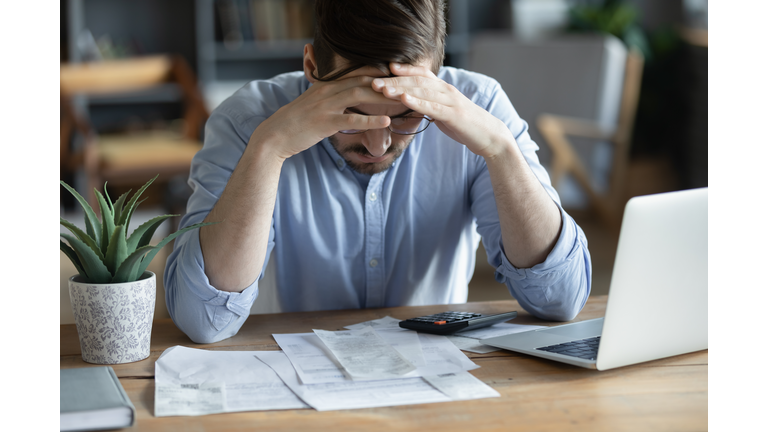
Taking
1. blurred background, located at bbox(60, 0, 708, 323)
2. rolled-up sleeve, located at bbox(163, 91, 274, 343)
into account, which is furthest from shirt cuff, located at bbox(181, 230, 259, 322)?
blurred background, located at bbox(60, 0, 708, 323)

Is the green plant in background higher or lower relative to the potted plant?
higher

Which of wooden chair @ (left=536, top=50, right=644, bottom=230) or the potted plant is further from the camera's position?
wooden chair @ (left=536, top=50, right=644, bottom=230)

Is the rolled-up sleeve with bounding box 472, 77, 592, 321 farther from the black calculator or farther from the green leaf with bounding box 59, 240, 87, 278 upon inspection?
the green leaf with bounding box 59, 240, 87, 278

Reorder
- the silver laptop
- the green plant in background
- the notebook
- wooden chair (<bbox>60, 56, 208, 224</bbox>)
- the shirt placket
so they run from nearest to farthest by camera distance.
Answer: the notebook → the silver laptop → the shirt placket → wooden chair (<bbox>60, 56, 208, 224</bbox>) → the green plant in background

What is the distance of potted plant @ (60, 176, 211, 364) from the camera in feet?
2.91

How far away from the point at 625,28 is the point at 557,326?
3681 millimetres

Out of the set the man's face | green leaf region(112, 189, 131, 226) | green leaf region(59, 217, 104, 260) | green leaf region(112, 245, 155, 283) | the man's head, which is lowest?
green leaf region(112, 245, 155, 283)

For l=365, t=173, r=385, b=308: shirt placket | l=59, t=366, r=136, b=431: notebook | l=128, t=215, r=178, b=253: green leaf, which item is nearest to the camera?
l=59, t=366, r=136, b=431: notebook

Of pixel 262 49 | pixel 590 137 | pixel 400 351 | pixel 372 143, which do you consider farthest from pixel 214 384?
pixel 262 49

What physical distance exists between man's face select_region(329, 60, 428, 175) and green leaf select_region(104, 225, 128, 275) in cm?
38

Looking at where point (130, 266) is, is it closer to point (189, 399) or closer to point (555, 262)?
point (189, 399)

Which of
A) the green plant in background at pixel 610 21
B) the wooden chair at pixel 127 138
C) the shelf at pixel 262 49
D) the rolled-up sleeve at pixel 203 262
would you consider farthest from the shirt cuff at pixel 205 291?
the green plant in background at pixel 610 21

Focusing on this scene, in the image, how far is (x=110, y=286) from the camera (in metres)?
0.88

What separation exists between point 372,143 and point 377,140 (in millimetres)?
11
